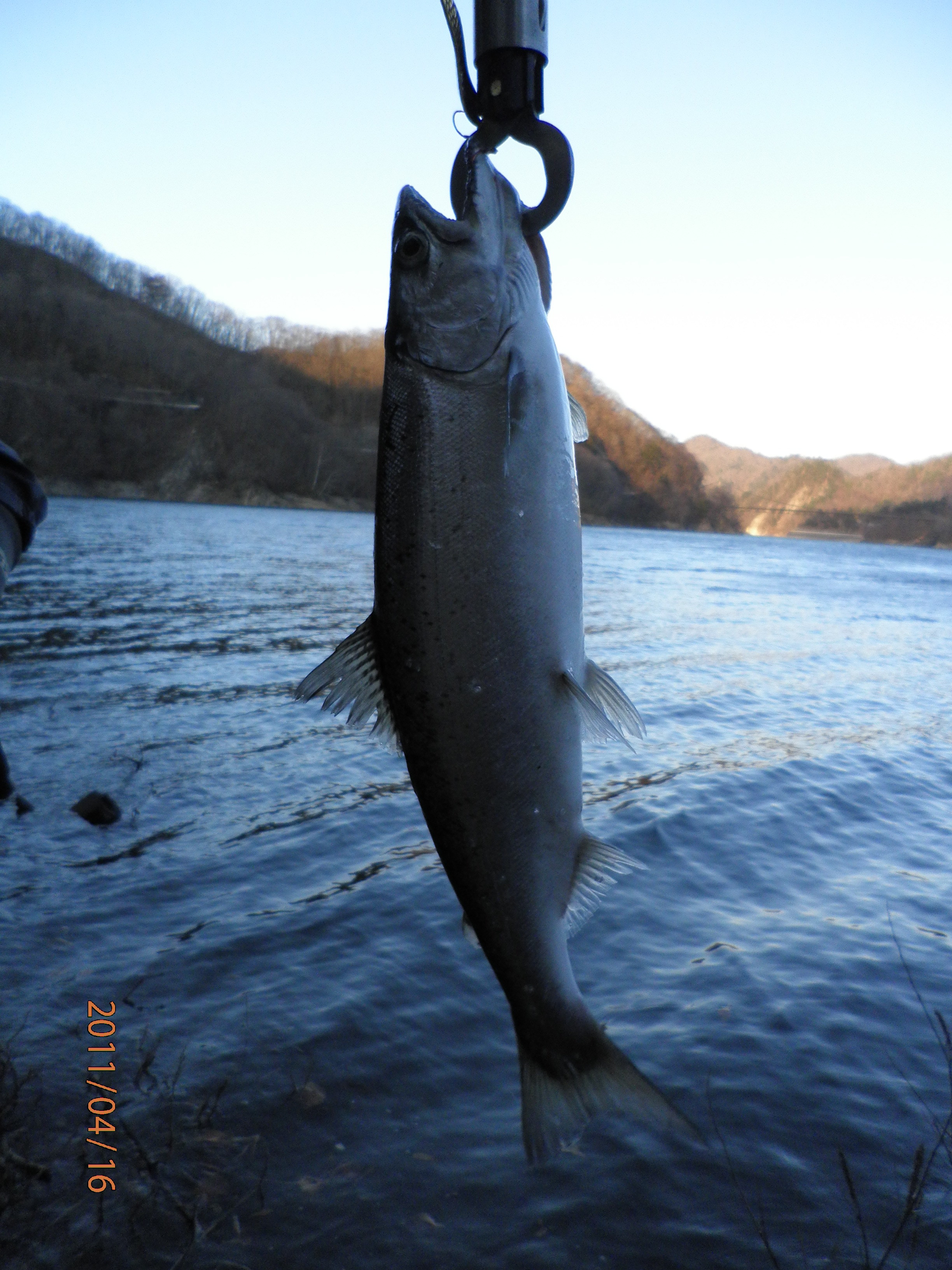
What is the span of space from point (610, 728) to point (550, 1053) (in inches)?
37.4

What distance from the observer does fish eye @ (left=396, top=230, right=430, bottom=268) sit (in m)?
2.09

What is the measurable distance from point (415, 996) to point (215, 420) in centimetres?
11465

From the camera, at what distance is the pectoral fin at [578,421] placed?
234 cm

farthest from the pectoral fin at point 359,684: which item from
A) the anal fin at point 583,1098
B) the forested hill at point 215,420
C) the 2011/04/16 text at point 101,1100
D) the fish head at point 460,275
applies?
the forested hill at point 215,420

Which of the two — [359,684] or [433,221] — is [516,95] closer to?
[433,221]

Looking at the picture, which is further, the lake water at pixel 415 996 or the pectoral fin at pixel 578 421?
the lake water at pixel 415 996

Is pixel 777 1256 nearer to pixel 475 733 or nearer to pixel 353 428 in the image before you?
pixel 475 733

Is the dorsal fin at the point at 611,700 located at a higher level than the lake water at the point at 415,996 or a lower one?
higher

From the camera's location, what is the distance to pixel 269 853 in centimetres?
975

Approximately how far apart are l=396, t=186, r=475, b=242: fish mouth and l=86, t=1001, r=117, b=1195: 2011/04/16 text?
517 cm

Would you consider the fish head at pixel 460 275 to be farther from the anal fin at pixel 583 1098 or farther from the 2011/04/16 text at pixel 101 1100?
the 2011/04/16 text at pixel 101 1100

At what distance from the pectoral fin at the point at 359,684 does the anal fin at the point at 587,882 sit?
1.99ft

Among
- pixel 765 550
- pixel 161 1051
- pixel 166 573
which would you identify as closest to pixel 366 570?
pixel 166 573

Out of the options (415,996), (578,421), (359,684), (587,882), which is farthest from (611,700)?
(415,996)
